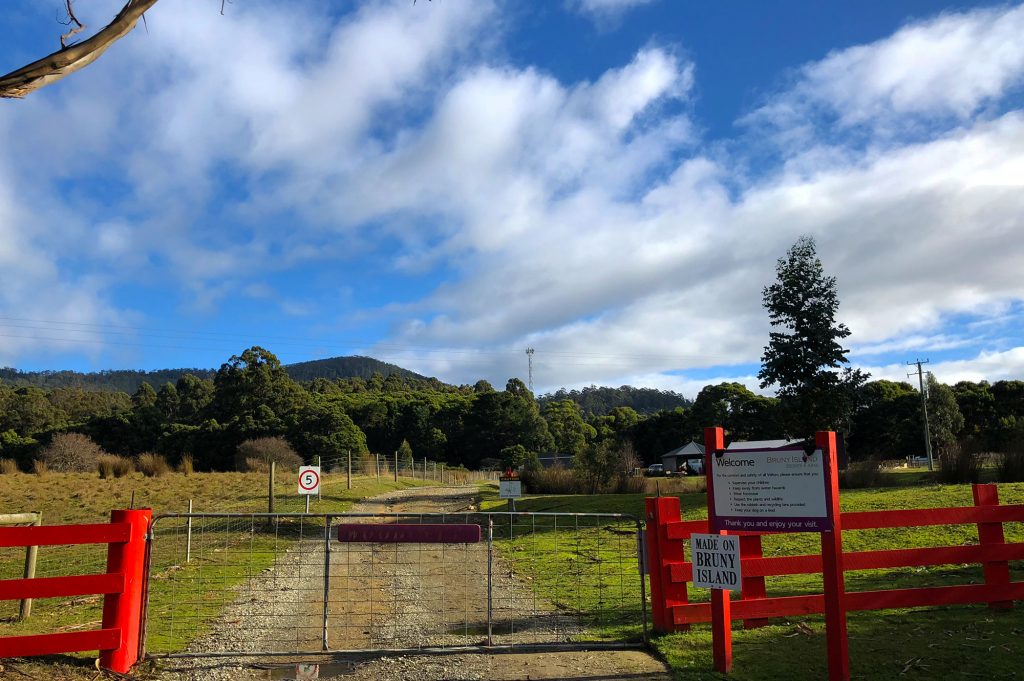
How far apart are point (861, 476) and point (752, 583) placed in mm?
20904

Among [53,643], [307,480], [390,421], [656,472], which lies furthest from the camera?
[390,421]

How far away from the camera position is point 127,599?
20.9 feet

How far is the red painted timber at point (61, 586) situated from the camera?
5.96m

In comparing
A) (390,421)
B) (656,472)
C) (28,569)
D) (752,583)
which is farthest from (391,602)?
(390,421)

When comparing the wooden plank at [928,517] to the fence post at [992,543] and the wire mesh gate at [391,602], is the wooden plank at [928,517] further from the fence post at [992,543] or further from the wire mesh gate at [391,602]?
the wire mesh gate at [391,602]

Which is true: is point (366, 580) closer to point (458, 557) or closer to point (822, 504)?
point (458, 557)

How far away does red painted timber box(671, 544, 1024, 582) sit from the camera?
7211mm

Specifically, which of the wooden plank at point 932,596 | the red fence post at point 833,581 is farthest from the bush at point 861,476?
the red fence post at point 833,581

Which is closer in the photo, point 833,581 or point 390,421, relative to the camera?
point 833,581

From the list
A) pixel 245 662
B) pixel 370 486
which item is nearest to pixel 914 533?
pixel 245 662

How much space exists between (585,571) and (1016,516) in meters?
6.71

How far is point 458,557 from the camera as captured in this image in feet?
49.9

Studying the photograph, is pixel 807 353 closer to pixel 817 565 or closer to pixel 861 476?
pixel 861 476

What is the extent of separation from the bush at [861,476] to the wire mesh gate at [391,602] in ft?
45.2
